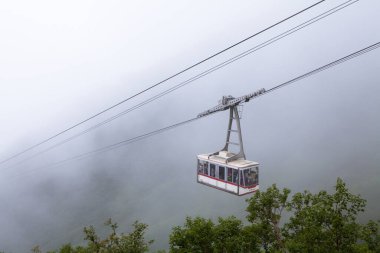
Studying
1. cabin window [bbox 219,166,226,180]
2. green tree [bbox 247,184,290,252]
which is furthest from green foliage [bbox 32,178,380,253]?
cabin window [bbox 219,166,226,180]

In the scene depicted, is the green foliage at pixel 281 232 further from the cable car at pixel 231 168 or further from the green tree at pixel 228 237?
the cable car at pixel 231 168

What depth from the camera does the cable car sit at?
24.1m

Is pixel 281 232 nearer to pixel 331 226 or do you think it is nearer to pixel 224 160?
pixel 331 226

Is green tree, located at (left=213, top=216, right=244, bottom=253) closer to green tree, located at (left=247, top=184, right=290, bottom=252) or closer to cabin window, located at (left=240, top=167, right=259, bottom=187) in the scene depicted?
green tree, located at (left=247, top=184, right=290, bottom=252)

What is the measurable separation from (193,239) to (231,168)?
301 inches

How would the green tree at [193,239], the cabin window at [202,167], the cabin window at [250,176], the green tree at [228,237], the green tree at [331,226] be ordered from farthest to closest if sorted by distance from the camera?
the green tree at [228,237] < the green tree at [193,239] < the cabin window at [202,167] < the green tree at [331,226] < the cabin window at [250,176]

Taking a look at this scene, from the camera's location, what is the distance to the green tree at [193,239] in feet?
91.6

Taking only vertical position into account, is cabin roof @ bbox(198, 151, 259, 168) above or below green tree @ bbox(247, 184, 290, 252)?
above

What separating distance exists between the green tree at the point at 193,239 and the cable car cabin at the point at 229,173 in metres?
4.04

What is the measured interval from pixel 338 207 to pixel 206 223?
10.6 meters

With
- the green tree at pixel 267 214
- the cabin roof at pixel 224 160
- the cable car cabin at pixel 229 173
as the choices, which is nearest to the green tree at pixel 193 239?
the cable car cabin at pixel 229 173

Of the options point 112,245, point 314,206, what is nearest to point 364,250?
point 314,206

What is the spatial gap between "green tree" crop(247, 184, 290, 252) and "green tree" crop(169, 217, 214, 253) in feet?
13.7

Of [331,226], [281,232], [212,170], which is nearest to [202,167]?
[212,170]
